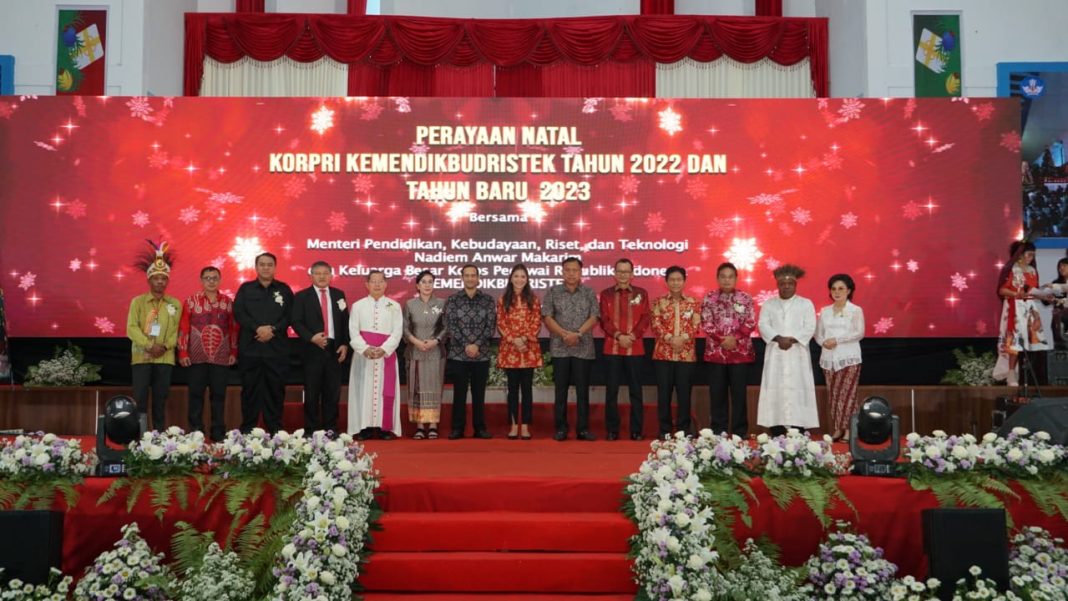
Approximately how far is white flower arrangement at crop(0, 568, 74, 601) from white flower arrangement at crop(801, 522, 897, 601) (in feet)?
8.53

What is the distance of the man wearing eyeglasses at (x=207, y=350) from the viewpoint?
18.7 feet

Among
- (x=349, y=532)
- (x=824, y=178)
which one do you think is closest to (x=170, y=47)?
(x=824, y=178)

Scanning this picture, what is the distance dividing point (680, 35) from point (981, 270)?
12.1ft

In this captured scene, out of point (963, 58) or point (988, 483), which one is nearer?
point (988, 483)

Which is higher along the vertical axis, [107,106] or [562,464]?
[107,106]

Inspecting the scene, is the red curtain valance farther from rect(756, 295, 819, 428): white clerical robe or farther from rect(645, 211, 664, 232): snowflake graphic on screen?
rect(756, 295, 819, 428): white clerical robe

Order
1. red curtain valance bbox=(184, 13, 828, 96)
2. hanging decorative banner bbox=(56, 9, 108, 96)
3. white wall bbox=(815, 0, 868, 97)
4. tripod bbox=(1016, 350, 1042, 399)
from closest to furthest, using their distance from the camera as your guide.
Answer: tripod bbox=(1016, 350, 1042, 399) → hanging decorative banner bbox=(56, 9, 108, 96) → white wall bbox=(815, 0, 868, 97) → red curtain valance bbox=(184, 13, 828, 96)

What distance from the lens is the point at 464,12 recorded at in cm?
974

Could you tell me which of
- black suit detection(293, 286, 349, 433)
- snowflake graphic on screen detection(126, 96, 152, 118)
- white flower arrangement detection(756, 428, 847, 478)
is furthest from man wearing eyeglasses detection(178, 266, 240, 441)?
white flower arrangement detection(756, 428, 847, 478)

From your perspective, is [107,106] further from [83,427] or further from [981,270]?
[981,270]

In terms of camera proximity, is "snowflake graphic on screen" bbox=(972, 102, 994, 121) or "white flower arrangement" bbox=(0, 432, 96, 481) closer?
"white flower arrangement" bbox=(0, 432, 96, 481)

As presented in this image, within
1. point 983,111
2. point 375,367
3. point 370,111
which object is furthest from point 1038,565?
point 370,111

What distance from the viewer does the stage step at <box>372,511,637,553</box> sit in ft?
11.6

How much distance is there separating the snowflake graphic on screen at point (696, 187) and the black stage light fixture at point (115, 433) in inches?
191
